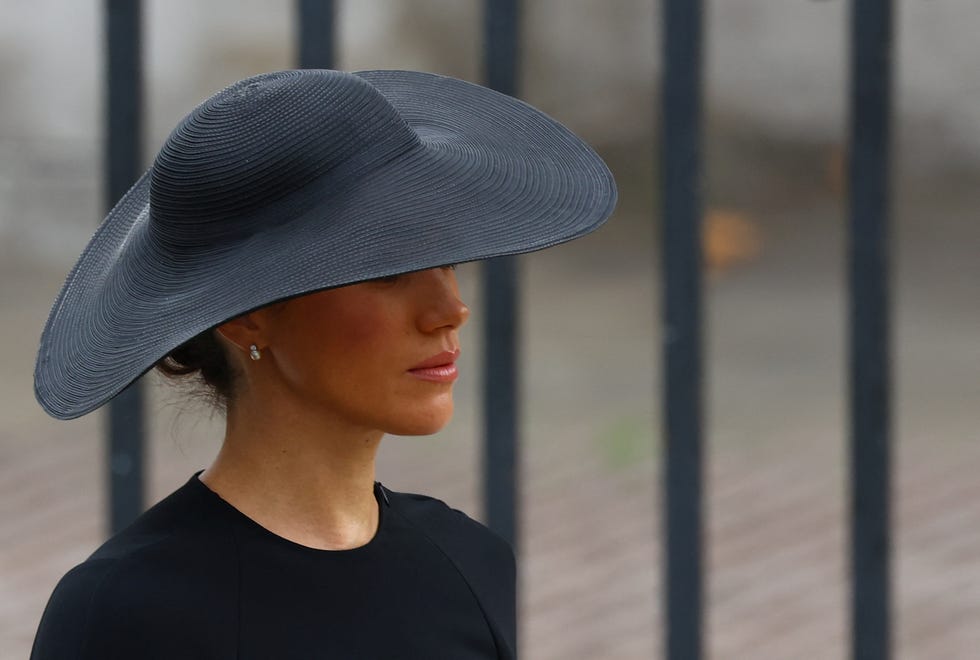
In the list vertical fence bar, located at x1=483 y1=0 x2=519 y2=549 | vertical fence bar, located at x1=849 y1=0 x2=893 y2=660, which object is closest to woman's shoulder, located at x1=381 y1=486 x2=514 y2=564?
vertical fence bar, located at x1=483 y1=0 x2=519 y2=549

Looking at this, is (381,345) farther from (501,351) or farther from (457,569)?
(501,351)

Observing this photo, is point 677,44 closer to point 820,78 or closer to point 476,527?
point 476,527

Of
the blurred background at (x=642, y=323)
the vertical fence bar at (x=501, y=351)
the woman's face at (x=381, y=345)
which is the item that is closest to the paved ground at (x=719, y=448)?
the blurred background at (x=642, y=323)

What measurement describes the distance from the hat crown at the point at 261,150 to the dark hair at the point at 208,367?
16 centimetres

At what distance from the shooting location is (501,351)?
8.35ft

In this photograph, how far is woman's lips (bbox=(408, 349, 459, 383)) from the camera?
1.55 m

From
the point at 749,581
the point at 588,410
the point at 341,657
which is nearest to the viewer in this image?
the point at 341,657

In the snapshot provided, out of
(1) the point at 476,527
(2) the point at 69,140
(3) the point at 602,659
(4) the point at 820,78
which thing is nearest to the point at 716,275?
(4) the point at 820,78

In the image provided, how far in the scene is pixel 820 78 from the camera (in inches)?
274

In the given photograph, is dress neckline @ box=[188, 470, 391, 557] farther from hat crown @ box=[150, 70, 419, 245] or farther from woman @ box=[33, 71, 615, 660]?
hat crown @ box=[150, 70, 419, 245]

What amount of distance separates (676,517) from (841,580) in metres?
2.09

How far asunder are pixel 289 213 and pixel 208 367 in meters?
0.25

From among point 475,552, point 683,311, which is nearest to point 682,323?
point 683,311

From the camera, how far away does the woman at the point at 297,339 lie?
1471 mm
